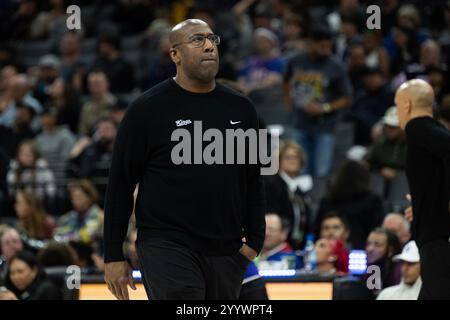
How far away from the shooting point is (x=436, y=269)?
612 cm

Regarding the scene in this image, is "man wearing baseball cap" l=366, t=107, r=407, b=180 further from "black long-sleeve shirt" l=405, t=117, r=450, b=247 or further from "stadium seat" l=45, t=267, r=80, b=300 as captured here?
"black long-sleeve shirt" l=405, t=117, r=450, b=247

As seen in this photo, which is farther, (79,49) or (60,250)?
(79,49)

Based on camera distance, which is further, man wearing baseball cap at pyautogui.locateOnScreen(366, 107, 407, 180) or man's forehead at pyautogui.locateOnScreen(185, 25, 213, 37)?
man wearing baseball cap at pyautogui.locateOnScreen(366, 107, 407, 180)

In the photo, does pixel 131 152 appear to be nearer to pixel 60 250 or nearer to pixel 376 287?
pixel 376 287

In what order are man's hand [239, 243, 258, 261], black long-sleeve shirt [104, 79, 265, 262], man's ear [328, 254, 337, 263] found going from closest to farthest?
1. black long-sleeve shirt [104, 79, 265, 262]
2. man's hand [239, 243, 258, 261]
3. man's ear [328, 254, 337, 263]

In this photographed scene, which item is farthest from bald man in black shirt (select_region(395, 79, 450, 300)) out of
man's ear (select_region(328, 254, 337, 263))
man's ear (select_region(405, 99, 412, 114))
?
man's ear (select_region(328, 254, 337, 263))

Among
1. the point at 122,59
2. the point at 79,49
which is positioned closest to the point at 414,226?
the point at 122,59

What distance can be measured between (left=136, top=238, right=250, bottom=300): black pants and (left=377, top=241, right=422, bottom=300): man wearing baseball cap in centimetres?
235

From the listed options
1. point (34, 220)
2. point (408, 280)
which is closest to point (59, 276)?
point (408, 280)

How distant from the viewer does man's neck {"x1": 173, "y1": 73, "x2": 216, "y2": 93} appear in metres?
5.53

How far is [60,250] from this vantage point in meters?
9.54

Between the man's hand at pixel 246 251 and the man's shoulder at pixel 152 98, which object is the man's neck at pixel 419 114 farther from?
the man's shoulder at pixel 152 98

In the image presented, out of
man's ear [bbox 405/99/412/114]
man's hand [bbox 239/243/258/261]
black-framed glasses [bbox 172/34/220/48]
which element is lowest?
man's hand [bbox 239/243/258/261]
